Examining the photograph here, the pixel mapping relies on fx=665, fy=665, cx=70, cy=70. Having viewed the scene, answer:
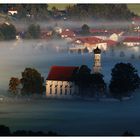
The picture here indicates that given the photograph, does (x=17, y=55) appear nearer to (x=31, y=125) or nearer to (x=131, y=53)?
(x=31, y=125)

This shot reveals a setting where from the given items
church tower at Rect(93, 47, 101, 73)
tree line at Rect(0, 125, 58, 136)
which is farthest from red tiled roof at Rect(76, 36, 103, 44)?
tree line at Rect(0, 125, 58, 136)

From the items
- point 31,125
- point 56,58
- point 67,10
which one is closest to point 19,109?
point 31,125

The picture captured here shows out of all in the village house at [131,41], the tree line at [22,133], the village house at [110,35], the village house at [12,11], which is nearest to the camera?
the tree line at [22,133]

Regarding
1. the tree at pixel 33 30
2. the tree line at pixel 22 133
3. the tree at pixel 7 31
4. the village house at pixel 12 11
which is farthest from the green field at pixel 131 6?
the tree line at pixel 22 133

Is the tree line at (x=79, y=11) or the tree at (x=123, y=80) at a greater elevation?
the tree line at (x=79, y=11)

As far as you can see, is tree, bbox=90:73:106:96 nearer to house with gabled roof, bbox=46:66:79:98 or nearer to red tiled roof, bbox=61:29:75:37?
house with gabled roof, bbox=46:66:79:98

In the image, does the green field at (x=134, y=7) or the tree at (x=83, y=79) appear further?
the tree at (x=83, y=79)

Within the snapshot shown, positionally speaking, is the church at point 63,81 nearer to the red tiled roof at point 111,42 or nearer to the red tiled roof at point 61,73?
the red tiled roof at point 61,73

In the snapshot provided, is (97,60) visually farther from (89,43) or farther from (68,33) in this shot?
(68,33)
